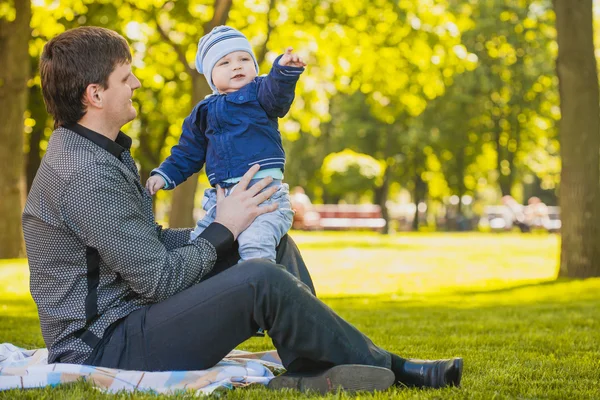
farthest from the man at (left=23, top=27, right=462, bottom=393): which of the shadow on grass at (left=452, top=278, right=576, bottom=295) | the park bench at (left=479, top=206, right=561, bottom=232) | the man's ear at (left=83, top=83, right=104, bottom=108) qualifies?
the park bench at (left=479, top=206, right=561, bottom=232)

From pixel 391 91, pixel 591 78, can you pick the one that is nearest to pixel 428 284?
pixel 591 78

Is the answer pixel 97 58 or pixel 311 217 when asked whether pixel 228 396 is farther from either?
pixel 311 217

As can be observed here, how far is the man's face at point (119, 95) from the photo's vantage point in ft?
12.1

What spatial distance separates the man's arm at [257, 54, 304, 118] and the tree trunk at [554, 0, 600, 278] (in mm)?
9117

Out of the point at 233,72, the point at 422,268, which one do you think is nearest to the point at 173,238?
the point at 233,72

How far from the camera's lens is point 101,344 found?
373 centimetres

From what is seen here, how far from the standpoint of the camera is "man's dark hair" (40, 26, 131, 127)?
11.8 feet

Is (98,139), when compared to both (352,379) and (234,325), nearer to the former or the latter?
(234,325)

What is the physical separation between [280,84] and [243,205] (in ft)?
2.12

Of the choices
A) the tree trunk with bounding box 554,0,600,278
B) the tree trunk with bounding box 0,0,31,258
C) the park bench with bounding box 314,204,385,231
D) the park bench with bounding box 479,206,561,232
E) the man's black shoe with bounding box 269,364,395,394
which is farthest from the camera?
the park bench with bounding box 479,206,561,232

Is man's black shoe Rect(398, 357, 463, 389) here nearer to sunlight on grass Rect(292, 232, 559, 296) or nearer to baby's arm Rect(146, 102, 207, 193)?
baby's arm Rect(146, 102, 207, 193)

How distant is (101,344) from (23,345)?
2.46 metres

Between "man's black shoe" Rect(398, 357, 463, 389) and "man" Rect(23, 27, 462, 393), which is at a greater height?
"man" Rect(23, 27, 462, 393)

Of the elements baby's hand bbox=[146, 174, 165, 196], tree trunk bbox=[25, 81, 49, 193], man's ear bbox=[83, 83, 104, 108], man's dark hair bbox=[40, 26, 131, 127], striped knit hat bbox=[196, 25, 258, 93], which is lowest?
baby's hand bbox=[146, 174, 165, 196]
